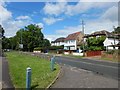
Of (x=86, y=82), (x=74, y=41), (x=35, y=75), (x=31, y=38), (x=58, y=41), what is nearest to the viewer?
(x=86, y=82)

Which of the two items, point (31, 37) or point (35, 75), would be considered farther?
point (31, 37)

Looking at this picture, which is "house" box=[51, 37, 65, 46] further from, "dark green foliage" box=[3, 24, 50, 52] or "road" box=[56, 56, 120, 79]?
"road" box=[56, 56, 120, 79]

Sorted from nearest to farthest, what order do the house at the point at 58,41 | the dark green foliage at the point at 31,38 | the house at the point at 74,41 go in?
the house at the point at 74,41 → the dark green foliage at the point at 31,38 → the house at the point at 58,41

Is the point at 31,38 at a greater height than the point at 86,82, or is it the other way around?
the point at 31,38

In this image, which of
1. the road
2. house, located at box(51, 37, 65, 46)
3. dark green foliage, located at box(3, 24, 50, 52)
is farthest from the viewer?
house, located at box(51, 37, 65, 46)

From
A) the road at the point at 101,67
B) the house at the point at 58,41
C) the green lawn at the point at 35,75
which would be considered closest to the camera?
the green lawn at the point at 35,75

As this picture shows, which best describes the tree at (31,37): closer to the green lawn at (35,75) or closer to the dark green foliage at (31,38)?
the dark green foliage at (31,38)

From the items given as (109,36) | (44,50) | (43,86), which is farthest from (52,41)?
(43,86)

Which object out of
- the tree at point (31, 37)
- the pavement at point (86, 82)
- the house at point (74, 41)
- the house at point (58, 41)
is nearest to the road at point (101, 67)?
the pavement at point (86, 82)

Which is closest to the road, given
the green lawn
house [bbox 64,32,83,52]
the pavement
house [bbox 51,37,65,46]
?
the pavement

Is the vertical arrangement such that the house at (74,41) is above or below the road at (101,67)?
above

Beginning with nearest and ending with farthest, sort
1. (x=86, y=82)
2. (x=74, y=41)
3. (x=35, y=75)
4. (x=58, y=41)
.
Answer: (x=86, y=82), (x=35, y=75), (x=74, y=41), (x=58, y=41)

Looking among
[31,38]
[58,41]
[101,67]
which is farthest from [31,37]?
[101,67]

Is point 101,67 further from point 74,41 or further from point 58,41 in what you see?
point 58,41
